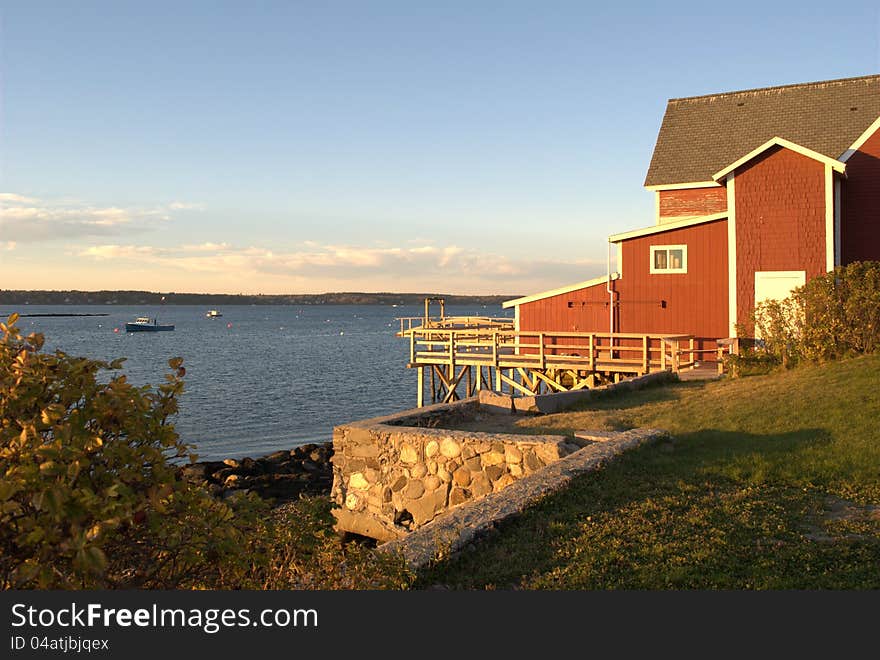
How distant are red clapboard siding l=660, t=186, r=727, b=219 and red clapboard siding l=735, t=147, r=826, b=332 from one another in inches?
254

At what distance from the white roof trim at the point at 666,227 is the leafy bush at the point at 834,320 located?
6169mm

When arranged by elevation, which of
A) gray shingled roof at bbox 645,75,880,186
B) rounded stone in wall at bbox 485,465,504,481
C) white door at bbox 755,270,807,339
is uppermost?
gray shingled roof at bbox 645,75,880,186

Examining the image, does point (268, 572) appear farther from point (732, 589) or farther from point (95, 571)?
point (732, 589)

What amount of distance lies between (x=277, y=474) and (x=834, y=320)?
15214 mm

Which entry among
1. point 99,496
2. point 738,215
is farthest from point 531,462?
point 738,215

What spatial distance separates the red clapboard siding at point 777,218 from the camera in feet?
69.1

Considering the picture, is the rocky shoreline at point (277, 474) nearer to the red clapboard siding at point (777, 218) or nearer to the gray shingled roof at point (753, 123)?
Answer: the red clapboard siding at point (777, 218)

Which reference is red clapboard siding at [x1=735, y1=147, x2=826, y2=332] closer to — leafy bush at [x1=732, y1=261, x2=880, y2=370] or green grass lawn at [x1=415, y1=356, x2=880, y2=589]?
leafy bush at [x1=732, y1=261, x2=880, y2=370]

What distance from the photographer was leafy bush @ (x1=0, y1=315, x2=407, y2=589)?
4.05 metres

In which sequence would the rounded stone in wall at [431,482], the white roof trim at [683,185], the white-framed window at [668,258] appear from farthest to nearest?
the white roof trim at [683,185], the white-framed window at [668,258], the rounded stone in wall at [431,482]

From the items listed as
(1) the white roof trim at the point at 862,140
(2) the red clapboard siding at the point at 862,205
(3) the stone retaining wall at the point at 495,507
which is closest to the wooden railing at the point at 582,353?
(2) the red clapboard siding at the point at 862,205

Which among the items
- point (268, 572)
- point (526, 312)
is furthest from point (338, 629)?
point (526, 312)

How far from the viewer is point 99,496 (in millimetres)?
4215

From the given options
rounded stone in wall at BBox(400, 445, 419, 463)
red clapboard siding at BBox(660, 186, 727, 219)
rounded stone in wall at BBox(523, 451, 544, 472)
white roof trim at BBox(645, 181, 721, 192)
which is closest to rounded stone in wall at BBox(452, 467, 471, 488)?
rounded stone in wall at BBox(400, 445, 419, 463)
